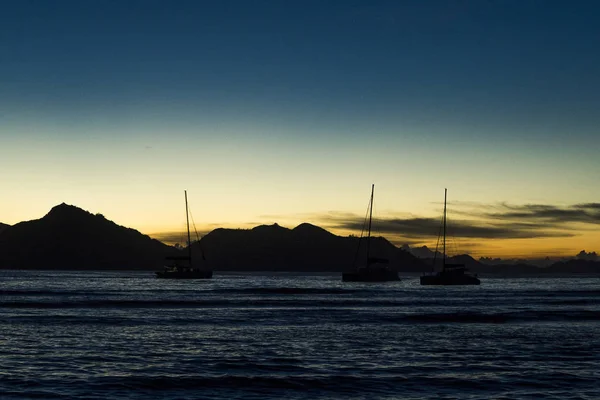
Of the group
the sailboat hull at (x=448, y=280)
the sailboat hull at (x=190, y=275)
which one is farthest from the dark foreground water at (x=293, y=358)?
the sailboat hull at (x=190, y=275)

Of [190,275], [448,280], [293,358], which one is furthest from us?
[190,275]

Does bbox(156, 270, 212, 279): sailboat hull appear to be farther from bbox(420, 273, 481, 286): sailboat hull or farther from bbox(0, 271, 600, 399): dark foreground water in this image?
bbox(0, 271, 600, 399): dark foreground water

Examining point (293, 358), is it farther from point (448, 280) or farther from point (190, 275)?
point (190, 275)

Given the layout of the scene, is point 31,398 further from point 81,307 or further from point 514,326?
point 81,307

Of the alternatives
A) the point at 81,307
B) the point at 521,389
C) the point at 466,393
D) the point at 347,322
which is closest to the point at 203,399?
the point at 466,393

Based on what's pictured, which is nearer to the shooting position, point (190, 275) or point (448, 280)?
point (448, 280)

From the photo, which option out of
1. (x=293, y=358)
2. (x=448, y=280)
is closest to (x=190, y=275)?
(x=448, y=280)

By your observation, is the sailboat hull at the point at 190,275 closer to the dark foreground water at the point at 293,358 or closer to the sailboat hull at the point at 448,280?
the sailboat hull at the point at 448,280

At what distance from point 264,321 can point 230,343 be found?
16794mm

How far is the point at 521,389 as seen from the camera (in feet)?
82.1

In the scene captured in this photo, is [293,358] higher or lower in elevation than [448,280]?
lower

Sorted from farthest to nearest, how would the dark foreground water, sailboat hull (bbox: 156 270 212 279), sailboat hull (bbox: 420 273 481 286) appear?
sailboat hull (bbox: 156 270 212 279) → sailboat hull (bbox: 420 273 481 286) → the dark foreground water

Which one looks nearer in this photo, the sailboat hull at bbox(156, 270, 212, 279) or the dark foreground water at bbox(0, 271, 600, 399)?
the dark foreground water at bbox(0, 271, 600, 399)

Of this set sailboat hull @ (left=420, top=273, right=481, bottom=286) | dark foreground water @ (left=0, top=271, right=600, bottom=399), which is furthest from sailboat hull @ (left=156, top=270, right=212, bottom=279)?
dark foreground water @ (left=0, top=271, right=600, bottom=399)
